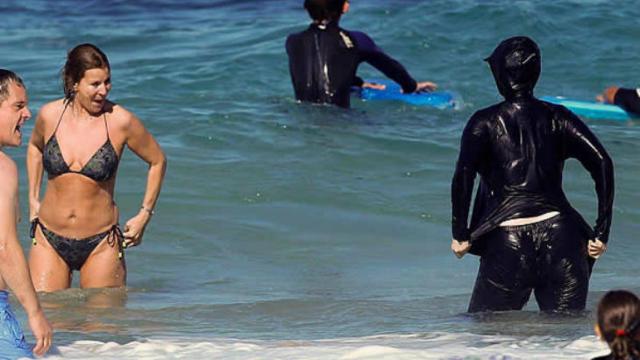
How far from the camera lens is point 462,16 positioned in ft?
56.2

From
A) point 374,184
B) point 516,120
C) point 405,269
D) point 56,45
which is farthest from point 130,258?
point 56,45

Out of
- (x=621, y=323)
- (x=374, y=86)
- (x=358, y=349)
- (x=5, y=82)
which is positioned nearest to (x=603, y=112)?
(x=374, y=86)

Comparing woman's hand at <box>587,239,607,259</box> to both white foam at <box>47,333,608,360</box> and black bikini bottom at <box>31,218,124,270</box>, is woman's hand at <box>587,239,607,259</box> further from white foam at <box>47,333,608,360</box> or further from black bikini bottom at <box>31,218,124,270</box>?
black bikini bottom at <box>31,218,124,270</box>

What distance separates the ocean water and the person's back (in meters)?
1.47

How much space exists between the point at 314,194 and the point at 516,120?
4649 millimetres

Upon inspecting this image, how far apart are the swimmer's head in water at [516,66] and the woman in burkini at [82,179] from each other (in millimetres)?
1791

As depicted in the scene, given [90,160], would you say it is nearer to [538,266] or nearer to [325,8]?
[538,266]

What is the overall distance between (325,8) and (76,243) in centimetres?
494

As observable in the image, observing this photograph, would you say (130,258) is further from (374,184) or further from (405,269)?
(374,184)

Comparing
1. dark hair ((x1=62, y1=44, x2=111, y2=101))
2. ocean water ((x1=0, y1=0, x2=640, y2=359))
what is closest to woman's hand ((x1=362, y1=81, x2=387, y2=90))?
ocean water ((x1=0, y1=0, x2=640, y2=359))

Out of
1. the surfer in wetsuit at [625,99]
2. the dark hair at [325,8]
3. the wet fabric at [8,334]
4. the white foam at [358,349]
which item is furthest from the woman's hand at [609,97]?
the wet fabric at [8,334]

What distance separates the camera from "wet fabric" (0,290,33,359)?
4.93 m

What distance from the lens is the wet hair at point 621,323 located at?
3.87 m

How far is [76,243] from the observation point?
6.84 metres
